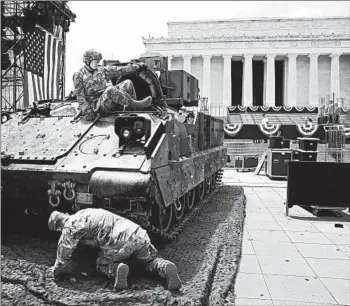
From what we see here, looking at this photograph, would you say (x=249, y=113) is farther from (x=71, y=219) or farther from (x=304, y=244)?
(x=71, y=219)

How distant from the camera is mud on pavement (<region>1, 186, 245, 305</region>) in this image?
11.3ft

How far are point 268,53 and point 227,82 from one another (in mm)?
5257

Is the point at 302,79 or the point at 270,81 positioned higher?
the point at 302,79

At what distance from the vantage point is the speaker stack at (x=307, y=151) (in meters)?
8.48

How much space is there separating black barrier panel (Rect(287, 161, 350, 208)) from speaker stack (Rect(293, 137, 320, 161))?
107cm

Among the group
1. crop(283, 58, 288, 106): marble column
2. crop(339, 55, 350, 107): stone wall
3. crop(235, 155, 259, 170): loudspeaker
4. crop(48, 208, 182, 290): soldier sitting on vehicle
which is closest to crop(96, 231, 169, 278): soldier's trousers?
crop(48, 208, 182, 290): soldier sitting on vehicle

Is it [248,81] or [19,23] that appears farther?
[248,81]

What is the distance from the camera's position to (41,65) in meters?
14.6

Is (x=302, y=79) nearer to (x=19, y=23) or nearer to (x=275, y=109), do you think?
(x=275, y=109)

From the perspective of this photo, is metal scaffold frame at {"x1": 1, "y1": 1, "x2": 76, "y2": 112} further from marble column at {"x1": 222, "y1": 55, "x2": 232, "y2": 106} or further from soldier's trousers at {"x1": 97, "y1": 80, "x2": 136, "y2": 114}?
marble column at {"x1": 222, "y1": 55, "x2": 232, "y2": 106}

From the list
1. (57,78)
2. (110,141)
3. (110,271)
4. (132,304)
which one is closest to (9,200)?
(110,141)

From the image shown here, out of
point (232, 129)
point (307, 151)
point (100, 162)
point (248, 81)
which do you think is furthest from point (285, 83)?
point (100, 162)

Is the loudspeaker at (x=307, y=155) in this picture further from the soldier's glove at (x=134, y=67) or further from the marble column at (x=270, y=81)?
the marble column at (x=270, y=81)

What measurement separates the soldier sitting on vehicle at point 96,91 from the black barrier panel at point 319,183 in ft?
11.1
